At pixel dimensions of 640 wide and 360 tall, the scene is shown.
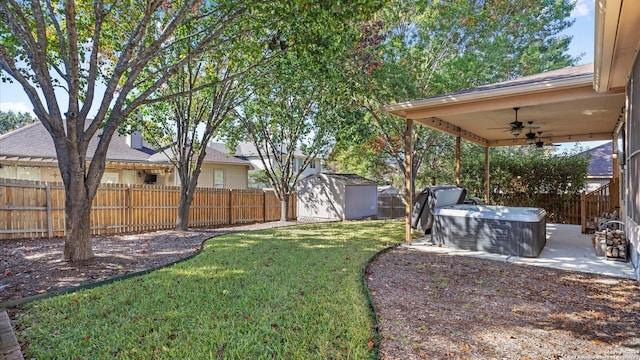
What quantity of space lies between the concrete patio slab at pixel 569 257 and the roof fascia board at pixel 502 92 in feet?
9.30

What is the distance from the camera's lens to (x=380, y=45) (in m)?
9.58

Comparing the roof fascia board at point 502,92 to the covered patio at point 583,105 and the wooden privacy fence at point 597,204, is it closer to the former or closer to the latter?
the covered patio at point 583,105

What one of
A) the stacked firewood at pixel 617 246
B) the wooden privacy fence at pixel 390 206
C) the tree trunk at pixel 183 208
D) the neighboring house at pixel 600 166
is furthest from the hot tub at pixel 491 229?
the neighboring house at pixel 600 166

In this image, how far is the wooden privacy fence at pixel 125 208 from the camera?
24.5ft

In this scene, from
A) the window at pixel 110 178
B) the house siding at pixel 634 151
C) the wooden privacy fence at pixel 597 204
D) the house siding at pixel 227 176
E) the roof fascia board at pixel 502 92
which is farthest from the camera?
the house siding at pixel 227 176

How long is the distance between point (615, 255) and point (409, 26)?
8.70m

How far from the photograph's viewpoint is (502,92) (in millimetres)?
5805

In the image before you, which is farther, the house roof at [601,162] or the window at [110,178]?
the house roof at [601,162]

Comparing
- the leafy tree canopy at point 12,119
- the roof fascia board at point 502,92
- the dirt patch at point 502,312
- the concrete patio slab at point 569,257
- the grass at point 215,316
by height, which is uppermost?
the leafy tree canopy at point 12,119

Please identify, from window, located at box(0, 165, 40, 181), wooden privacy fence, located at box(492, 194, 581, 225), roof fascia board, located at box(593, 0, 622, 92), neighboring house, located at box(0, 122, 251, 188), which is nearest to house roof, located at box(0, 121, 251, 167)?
neighboring house, located at box(0, 122, 251, 188)

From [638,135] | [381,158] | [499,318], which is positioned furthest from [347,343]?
[381,158]

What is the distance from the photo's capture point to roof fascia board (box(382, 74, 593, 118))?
207 inches

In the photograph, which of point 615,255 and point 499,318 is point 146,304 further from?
point 615,255

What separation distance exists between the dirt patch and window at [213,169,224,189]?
488 inches
